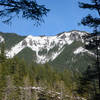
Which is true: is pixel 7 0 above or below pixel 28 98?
above

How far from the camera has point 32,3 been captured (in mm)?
7742

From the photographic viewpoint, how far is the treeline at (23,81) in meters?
56.7

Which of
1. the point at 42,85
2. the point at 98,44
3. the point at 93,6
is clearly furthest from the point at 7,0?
the point at 42,85

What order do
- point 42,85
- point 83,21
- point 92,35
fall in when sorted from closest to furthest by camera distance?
point 83,21 → point 92,35 → point 42,85

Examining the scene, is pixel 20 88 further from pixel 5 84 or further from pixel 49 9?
pixel 49 9

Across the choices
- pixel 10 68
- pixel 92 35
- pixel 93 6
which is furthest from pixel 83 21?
pixel 10 68

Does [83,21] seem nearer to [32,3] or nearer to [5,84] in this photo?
[32,3]

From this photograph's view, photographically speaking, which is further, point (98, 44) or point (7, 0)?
point (98, 44)

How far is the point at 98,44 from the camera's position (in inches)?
679

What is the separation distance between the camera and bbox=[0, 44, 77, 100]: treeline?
56.7 m

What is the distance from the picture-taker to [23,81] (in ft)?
244

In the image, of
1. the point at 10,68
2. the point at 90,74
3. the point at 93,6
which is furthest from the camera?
the point at 10,68

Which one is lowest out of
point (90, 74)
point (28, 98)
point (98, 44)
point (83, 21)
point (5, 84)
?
point (28, 98)

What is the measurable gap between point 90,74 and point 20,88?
2047 inches
